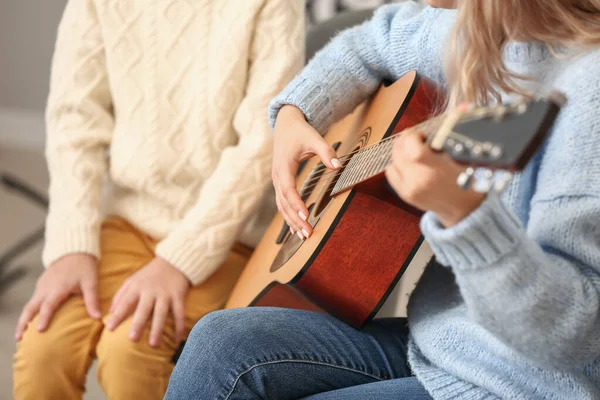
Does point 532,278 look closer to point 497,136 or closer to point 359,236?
point 497,136

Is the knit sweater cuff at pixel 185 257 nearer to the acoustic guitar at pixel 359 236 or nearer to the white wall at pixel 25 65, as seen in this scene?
the acoustic guitar at pixel 359 236

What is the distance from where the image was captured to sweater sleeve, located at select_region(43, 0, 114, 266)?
1121mm

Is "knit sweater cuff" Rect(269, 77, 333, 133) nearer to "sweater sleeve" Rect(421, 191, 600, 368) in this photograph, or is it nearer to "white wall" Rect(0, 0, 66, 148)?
"sweater sleeve" Rect(421, 191, 600, 368)

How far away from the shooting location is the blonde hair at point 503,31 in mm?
697

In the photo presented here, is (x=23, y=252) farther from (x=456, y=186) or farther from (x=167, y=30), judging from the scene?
(x=456, y=186)

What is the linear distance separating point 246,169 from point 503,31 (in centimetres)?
48

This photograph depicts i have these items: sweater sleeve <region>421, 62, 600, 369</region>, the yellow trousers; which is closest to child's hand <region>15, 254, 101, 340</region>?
the yellow trousers

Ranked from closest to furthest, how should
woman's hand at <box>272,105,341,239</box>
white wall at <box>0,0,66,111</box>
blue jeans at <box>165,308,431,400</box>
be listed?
blue jeans at <box>165,308,431,400</box> < woman's hand at <box>272,105,341,239</box> < white wall at <box>0,0,66,111</box>

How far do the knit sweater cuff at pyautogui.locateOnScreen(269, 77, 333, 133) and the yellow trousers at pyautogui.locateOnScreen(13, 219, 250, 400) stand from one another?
0.33 metres

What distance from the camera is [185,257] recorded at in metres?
1.03

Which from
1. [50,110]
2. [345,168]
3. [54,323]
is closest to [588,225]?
[345,168]

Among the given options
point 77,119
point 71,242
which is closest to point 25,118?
point 77,119

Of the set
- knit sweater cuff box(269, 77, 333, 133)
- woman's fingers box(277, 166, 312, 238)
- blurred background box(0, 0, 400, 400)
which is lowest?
blurred background box(0, 0, 400, 400)

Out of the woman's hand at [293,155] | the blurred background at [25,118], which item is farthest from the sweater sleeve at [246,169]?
the blurred background at [25,118]
